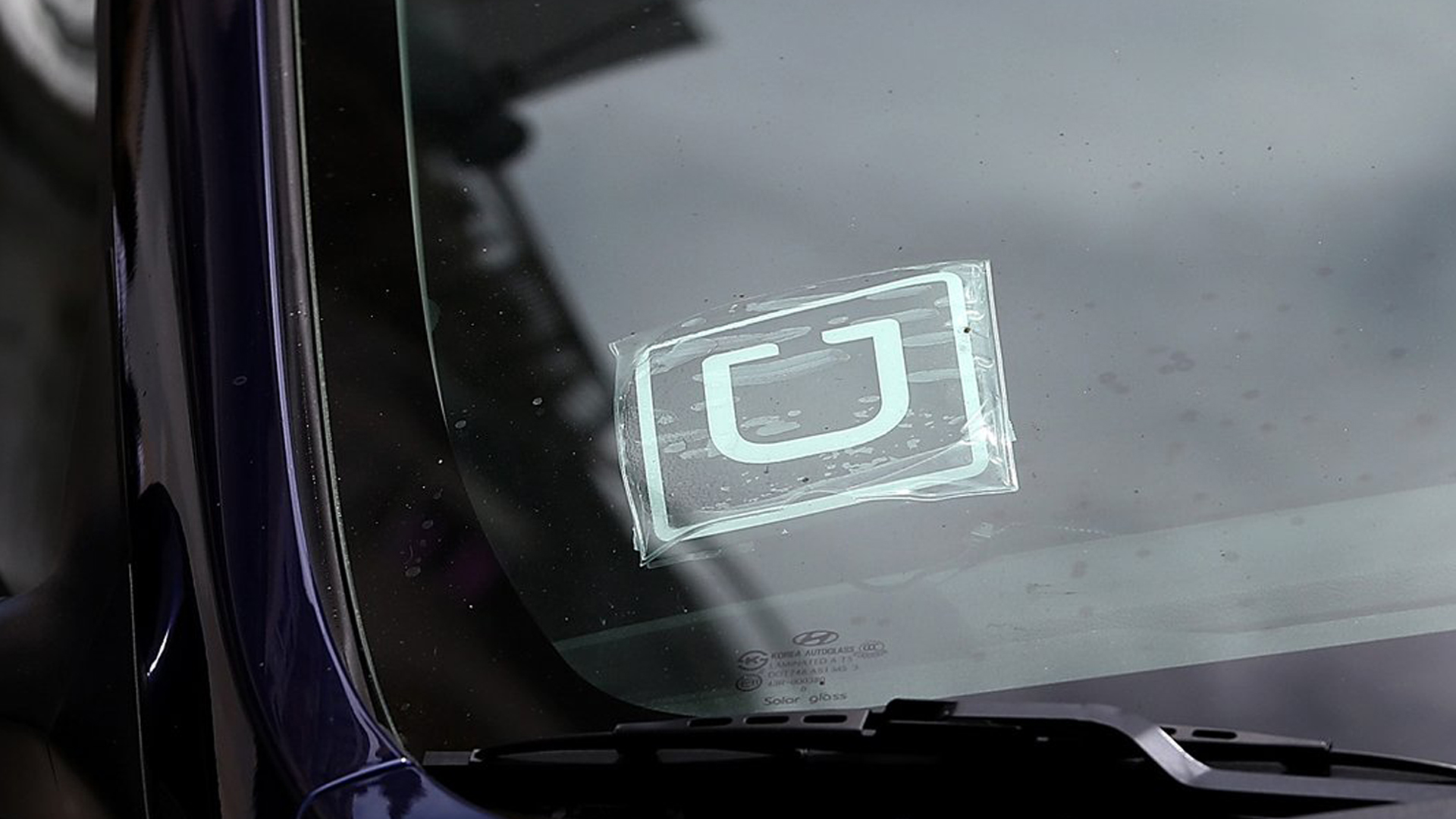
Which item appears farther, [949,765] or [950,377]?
[950,377]

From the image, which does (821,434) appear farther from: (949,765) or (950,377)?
(949,765)

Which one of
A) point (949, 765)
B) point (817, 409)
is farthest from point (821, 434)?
point (949, 765)

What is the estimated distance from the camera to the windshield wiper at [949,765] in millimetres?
1033

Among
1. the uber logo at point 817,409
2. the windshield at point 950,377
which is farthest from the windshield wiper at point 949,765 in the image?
the uber logo at point 817,409

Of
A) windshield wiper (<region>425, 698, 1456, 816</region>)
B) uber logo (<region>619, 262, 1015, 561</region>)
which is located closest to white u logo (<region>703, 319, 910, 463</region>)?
uber logo (<region>619, 262, 1015, 561</region>)

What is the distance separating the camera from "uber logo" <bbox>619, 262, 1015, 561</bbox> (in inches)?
51.2

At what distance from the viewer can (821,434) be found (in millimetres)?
1324

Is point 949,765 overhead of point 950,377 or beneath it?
beneath

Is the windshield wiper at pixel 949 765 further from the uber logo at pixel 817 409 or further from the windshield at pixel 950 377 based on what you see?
the uber logo at pixel 817 409

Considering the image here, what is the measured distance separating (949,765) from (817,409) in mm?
325

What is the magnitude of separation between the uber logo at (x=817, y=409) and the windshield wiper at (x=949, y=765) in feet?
0.63

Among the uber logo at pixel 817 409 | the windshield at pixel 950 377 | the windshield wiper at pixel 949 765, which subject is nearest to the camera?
the windshield wiper at pixel 949 765

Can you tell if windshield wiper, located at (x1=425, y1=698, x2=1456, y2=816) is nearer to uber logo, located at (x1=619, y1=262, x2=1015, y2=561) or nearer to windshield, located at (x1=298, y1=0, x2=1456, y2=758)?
windshield, located at (x1=298, y1=0, x2=1456, y2=758)

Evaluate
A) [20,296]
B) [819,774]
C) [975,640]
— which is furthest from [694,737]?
[20,296]
